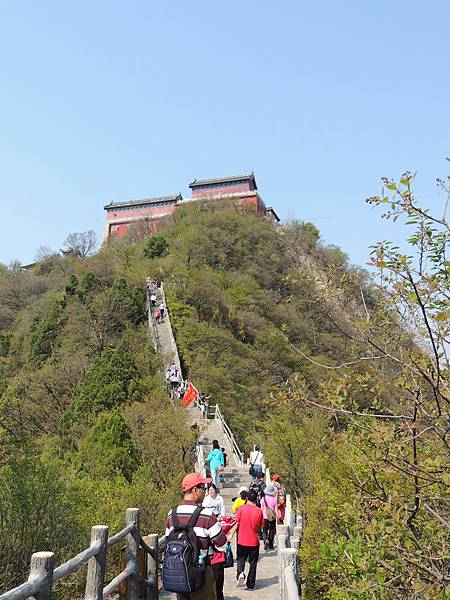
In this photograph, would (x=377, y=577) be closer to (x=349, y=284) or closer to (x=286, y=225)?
(x=349, y=284)

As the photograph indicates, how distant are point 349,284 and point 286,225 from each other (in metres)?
62.7

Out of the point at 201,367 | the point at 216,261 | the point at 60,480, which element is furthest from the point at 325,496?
the point at 216,261

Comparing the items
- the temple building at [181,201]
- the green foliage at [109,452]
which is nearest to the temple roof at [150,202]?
the temple building at [181,201]

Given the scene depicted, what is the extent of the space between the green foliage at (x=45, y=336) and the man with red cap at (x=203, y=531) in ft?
105

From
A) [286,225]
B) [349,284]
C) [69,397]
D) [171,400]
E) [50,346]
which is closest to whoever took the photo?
[349,284]

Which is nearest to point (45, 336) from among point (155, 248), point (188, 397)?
point (188, 397)

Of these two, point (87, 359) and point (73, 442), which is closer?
point (73, 442)

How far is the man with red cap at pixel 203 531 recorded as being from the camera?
492 centimetres

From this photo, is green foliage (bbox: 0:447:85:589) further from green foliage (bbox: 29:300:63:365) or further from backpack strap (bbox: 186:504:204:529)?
green foliage (bbox: 29:300:63:365)

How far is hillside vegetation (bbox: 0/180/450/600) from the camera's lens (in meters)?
3.96

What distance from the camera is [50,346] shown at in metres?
36.0

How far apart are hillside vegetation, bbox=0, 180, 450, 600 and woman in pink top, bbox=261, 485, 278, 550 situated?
2.01ft

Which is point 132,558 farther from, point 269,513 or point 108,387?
point 108,387

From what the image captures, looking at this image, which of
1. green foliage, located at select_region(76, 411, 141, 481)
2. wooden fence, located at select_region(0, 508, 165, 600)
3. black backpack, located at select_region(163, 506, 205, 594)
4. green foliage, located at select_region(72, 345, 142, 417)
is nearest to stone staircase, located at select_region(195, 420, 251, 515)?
green foliage, located at select_region(76, 411, 141, 481)
